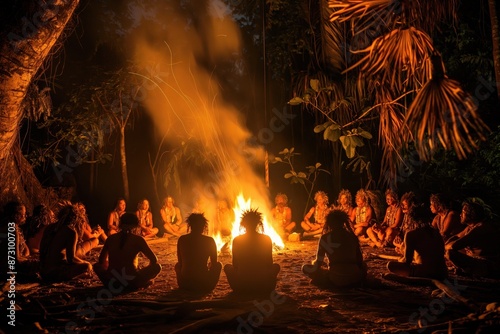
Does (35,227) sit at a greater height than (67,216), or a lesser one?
lesser

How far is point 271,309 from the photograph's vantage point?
501cm

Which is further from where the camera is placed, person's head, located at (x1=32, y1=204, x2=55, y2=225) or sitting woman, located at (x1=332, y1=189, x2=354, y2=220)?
sitting woman, located at (x1=332, y1=189, x2=354, y2=220)

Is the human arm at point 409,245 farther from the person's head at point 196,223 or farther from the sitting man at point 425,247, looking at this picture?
the person's head at point 196,223

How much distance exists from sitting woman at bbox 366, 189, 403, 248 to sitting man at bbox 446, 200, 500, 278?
2.30 metres

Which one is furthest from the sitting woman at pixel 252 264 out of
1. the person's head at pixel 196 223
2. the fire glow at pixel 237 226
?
the fire glow at pixel 237 226

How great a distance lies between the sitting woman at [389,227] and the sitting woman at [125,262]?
5168 millimetres

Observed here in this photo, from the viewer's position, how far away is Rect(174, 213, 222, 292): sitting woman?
5828 millimetres

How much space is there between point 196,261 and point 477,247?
13.9 ft

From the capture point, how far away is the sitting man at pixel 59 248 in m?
6.22

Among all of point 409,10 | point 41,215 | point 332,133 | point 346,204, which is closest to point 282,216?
point 346,204

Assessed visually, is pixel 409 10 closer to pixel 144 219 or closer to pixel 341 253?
pixel 341 253

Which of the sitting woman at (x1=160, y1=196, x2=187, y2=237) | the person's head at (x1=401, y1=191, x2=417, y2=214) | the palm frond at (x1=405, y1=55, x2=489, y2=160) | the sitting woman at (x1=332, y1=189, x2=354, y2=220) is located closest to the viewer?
the palm frond at (x1=405, y1=55, x2=489, y2=160)

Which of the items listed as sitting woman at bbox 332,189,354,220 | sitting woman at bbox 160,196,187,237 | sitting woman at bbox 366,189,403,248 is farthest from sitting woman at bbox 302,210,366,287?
sitting woman at bbox 160,196,187,237

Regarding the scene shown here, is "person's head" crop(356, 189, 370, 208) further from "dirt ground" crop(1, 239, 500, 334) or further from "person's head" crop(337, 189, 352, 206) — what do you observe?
"dirt ground" crop(1, 239, 500, 334)
